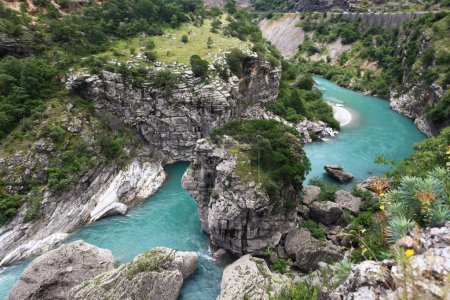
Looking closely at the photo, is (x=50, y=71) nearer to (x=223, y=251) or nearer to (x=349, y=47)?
(x=223, y=251)

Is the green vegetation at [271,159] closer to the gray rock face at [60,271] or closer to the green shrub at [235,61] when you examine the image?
the gray rock face at [60,271]

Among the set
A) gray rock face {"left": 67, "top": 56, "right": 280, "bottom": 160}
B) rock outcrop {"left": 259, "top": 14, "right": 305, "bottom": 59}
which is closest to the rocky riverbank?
gray rock face {"left": 67, "top": 56, "right": 280, "bottom": 160}

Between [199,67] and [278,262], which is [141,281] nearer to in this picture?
[278,262]

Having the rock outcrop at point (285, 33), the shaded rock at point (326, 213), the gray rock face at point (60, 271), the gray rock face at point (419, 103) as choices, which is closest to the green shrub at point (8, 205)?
the gray rock face at point (60, 271)

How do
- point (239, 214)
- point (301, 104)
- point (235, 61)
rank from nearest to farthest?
point (239, 214)
point (235, 61)
point (301, 104)

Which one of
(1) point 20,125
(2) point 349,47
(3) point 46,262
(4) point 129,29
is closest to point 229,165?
(3) point 46,262

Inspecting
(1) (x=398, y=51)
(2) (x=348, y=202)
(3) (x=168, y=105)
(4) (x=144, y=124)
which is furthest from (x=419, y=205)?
(1) (x=398, y=51)

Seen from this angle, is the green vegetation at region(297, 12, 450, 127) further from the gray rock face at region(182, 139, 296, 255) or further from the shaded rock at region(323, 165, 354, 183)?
the gray rock face at region(182, 139, 296, 255)
